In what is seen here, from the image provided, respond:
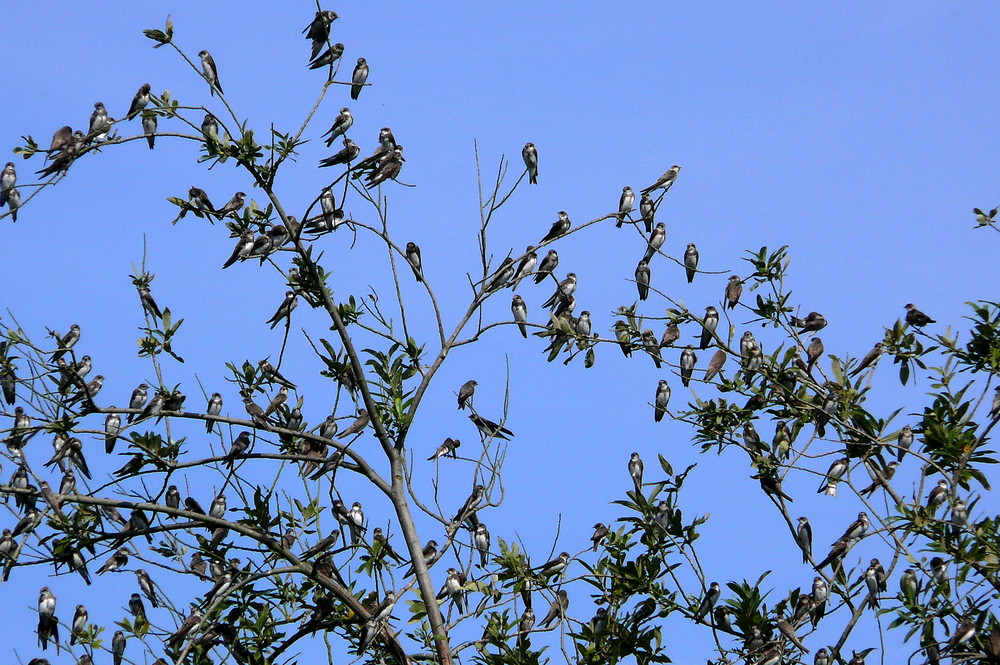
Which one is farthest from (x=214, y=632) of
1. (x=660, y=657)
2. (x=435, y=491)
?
(x=660, y=657)

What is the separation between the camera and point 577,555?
27.4 feet

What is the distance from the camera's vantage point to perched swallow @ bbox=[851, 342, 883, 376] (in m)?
8.26

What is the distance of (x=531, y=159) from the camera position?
1567 centimetres

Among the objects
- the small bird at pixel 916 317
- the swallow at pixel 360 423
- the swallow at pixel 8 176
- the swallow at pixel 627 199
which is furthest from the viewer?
the swallow at pixel 8 176

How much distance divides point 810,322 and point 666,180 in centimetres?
430

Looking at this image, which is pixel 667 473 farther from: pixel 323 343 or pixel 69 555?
pixel 69 555

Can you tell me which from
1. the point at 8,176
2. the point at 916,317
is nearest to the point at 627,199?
the point at 916,317

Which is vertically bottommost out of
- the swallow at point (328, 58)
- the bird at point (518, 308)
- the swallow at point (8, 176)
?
the swallow at point (328, 58)

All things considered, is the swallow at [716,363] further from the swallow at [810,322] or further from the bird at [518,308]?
the bird at [518,308]

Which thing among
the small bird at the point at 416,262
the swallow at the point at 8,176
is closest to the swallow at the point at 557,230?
the small bird at the point at 416,262

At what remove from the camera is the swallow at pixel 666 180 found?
12.3m

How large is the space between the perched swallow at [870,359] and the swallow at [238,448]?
458cm

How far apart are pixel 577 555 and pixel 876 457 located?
2294 millimetres

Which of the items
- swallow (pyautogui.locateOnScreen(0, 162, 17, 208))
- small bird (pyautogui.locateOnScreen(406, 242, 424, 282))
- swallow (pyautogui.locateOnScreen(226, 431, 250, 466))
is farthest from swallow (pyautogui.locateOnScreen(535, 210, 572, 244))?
swallow (pyautogui.locateOnScreen(0, 162, 17, 208))
